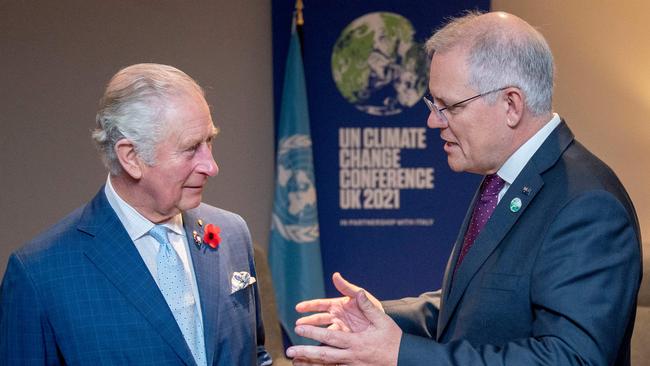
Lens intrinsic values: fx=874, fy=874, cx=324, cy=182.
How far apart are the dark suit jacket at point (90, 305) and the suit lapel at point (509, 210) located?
25.6 inches

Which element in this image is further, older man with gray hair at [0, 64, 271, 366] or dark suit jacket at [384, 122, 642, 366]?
older man with gray hair at [0, 64, 271, 366]

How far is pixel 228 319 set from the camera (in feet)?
7.73

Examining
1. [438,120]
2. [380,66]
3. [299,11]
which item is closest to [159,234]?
[438,120]

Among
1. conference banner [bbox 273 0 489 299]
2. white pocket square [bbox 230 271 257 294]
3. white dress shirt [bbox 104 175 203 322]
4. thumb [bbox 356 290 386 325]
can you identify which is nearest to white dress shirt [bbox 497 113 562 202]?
thumb [bbox 356 290 386 325]

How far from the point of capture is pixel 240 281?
8.04 feet

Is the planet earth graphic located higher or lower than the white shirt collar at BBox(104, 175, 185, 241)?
higher

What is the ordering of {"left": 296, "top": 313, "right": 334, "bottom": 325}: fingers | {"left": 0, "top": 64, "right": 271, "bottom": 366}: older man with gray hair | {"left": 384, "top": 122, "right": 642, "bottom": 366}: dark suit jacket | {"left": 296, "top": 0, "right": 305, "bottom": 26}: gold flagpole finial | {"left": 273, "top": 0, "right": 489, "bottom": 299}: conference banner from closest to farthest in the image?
1. {"left": 384, "top": 122, "right": 642, "bottom": 366}: dark suit jacket
2. {"left": 0, "top": 64, "right": 271, "bottom": 366}: older man with gray hair
3. {"left": 296, "top": 313, "right": 334, "bottom": 325}: fingers
4. {"left": 296, "top": 0, "right": 305, "bottom": 26}: gold flagpole finial
5. {"left": 273, "top": 0, "right": 489, "bottom": 299}: conference banner

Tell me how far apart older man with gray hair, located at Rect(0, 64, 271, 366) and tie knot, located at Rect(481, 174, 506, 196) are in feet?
2.42

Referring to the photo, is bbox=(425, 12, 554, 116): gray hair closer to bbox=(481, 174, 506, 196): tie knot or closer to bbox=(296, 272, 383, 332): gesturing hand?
bbox=(481, 174, 506, 196): tie knot

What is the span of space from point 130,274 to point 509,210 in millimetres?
962

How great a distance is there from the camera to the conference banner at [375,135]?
530 cm

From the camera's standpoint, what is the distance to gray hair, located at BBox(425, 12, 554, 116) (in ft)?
7.05

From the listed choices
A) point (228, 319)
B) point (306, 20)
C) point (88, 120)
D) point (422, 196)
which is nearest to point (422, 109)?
point (422, 196)

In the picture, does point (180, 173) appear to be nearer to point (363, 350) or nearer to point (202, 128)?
point (202, 128)
